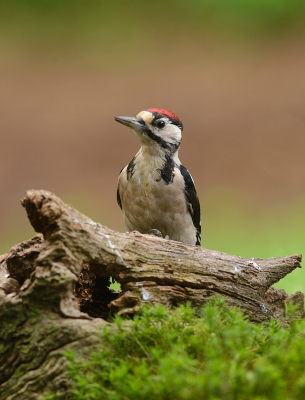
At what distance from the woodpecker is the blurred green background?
2.84 metres

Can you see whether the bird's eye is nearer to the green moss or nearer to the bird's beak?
the bird's beak

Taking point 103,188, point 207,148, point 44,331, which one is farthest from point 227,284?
point 207,148

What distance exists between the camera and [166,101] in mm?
11492

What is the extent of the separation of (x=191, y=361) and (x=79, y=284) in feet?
4.17

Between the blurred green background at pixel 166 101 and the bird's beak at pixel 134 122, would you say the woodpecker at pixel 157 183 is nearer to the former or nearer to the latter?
the bird's beak at pixel 134 122

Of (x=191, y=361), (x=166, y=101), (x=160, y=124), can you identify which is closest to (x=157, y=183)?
(x=160, y=124)

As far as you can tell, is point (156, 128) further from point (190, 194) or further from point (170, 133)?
point (190, 194)

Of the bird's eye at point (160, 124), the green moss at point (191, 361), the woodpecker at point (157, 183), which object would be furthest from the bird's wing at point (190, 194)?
the green moss at point (191, 361)

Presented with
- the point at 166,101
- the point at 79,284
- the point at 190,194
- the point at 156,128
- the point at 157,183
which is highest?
the point at 166,101

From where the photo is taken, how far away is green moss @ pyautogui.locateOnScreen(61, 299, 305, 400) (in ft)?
5.85

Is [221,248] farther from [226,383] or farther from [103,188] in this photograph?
[226,383]

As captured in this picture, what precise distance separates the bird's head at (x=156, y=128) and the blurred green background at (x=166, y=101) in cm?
300

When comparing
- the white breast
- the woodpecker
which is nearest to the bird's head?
the woodpecker

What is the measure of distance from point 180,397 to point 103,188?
8180 millimetres
